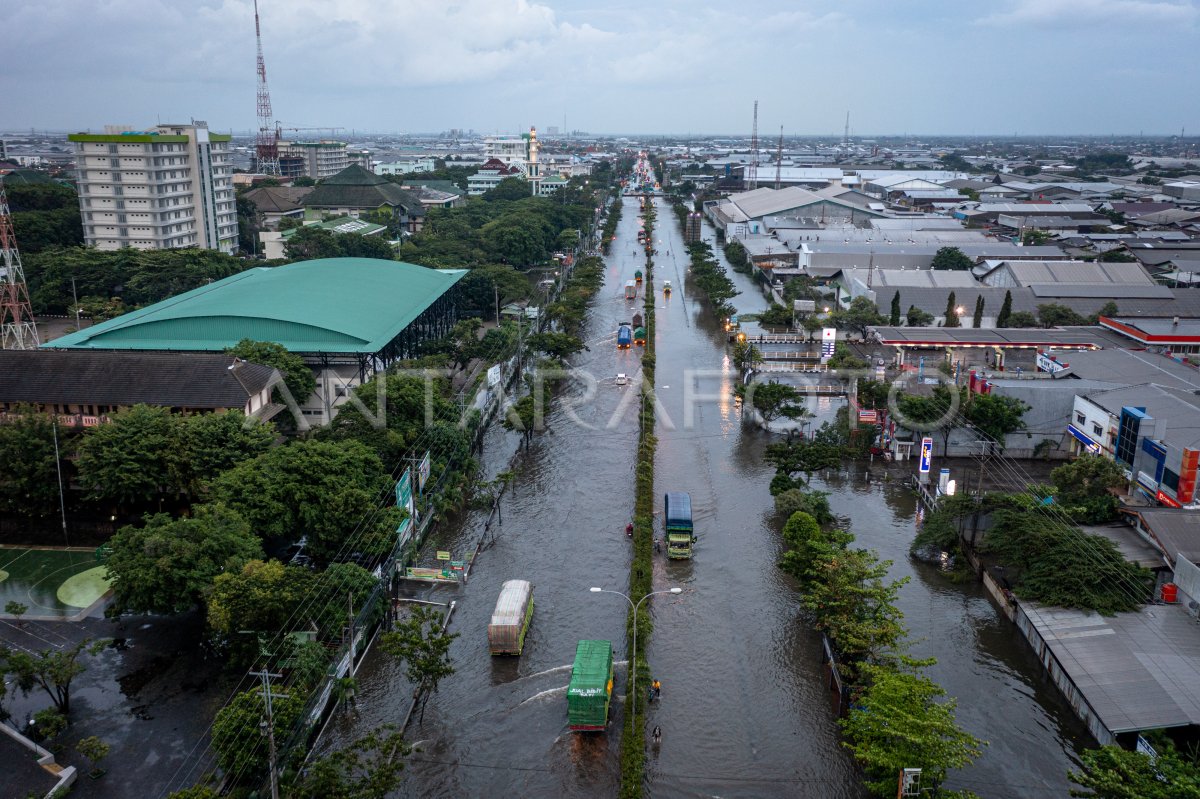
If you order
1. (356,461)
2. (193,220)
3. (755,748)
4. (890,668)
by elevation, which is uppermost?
(193,220)

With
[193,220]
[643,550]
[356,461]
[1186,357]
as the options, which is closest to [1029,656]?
[643,550]

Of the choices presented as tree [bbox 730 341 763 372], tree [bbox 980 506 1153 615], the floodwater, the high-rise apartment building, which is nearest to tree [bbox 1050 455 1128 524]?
tree [bbox 980 506 1153 615]

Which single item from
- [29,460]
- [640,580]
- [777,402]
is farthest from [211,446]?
[777,402]

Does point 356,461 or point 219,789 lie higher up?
point 356,461

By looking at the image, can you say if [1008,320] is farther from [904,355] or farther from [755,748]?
[755,748]

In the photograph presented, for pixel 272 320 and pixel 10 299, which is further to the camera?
pixel 10 299

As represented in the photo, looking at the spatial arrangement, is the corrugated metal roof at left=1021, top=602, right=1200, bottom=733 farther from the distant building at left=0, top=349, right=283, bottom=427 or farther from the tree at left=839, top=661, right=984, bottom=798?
the distant building at left=0, top=349, right=283, bottom=427

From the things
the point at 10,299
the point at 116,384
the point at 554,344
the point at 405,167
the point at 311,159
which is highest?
the point at 311,159

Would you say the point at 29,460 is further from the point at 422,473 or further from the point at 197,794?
the point at 197,794

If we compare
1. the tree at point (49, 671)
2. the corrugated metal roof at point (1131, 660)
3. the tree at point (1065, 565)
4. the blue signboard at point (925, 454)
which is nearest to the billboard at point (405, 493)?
the tree at point (49, 671)
